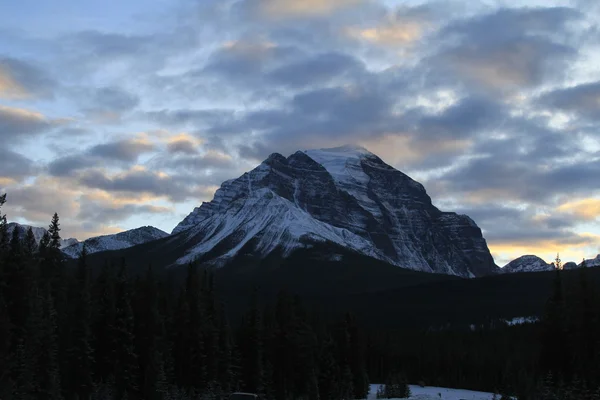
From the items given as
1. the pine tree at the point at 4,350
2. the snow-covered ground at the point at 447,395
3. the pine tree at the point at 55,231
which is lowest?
the snow-covered ground at the point at 447,395

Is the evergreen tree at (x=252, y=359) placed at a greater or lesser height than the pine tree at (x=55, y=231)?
lesser

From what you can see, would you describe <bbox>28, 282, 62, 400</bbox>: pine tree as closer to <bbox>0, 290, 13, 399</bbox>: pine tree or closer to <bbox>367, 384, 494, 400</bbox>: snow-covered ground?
<bbox>0, 290, 13, 399</bbox>: pine tree

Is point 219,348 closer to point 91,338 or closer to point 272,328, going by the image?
point 272,328

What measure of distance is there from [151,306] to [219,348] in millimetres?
16463

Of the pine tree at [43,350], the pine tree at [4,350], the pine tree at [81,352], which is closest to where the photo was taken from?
the pine tree at [4,350]

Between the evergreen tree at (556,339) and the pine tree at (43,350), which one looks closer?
the pine tree at (43,350)

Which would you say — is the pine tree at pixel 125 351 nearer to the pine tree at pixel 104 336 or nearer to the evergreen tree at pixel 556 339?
the pine tree at pixel 104 336

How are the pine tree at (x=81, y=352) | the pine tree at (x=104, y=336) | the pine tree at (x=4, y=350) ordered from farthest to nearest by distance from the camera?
the pine tree at (x=104, y=336), the pine tree at (x=81, y=352), the pine tree at (x=4, y=350)

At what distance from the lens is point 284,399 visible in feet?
339

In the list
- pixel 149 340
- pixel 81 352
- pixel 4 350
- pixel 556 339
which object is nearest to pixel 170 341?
pixel 149 340

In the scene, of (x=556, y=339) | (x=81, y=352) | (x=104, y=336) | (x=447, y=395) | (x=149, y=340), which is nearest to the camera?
(x=81, y=352)

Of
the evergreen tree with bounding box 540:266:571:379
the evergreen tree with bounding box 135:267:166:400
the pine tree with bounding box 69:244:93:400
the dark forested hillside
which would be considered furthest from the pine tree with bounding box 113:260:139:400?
the evergreen tree with bounding box 540:266:571:379

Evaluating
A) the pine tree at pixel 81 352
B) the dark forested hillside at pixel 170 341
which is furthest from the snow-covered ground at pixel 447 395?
the pine tree at pixel 81 352

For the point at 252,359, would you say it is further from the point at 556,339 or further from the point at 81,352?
the point at 556,339
